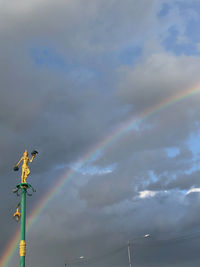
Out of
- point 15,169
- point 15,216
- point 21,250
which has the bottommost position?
point 21,250

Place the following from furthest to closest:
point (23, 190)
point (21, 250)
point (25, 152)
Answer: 1. point (25, 152)
2. point (23, 190)
3. point (21, 250)

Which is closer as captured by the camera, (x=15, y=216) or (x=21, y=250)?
(x=21, y=250)

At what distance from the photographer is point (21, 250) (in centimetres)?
2339

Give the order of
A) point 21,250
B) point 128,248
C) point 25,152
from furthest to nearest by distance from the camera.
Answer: point 128,248, point 25,152, point 21,250

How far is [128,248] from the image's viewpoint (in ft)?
259

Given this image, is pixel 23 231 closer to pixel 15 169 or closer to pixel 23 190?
pixel 23 190

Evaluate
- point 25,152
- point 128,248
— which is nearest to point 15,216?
point 25,152

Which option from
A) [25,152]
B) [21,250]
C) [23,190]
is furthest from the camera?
[25,152]

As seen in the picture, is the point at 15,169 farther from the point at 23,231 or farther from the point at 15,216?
the point at 23,231

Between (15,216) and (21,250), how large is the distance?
127 inches

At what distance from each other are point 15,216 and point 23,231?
2803 millimetres

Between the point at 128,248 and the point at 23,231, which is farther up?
the point at 128,248

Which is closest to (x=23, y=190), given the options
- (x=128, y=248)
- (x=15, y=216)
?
(x=15, y=216)

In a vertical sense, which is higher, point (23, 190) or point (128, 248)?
point (128, 248)
